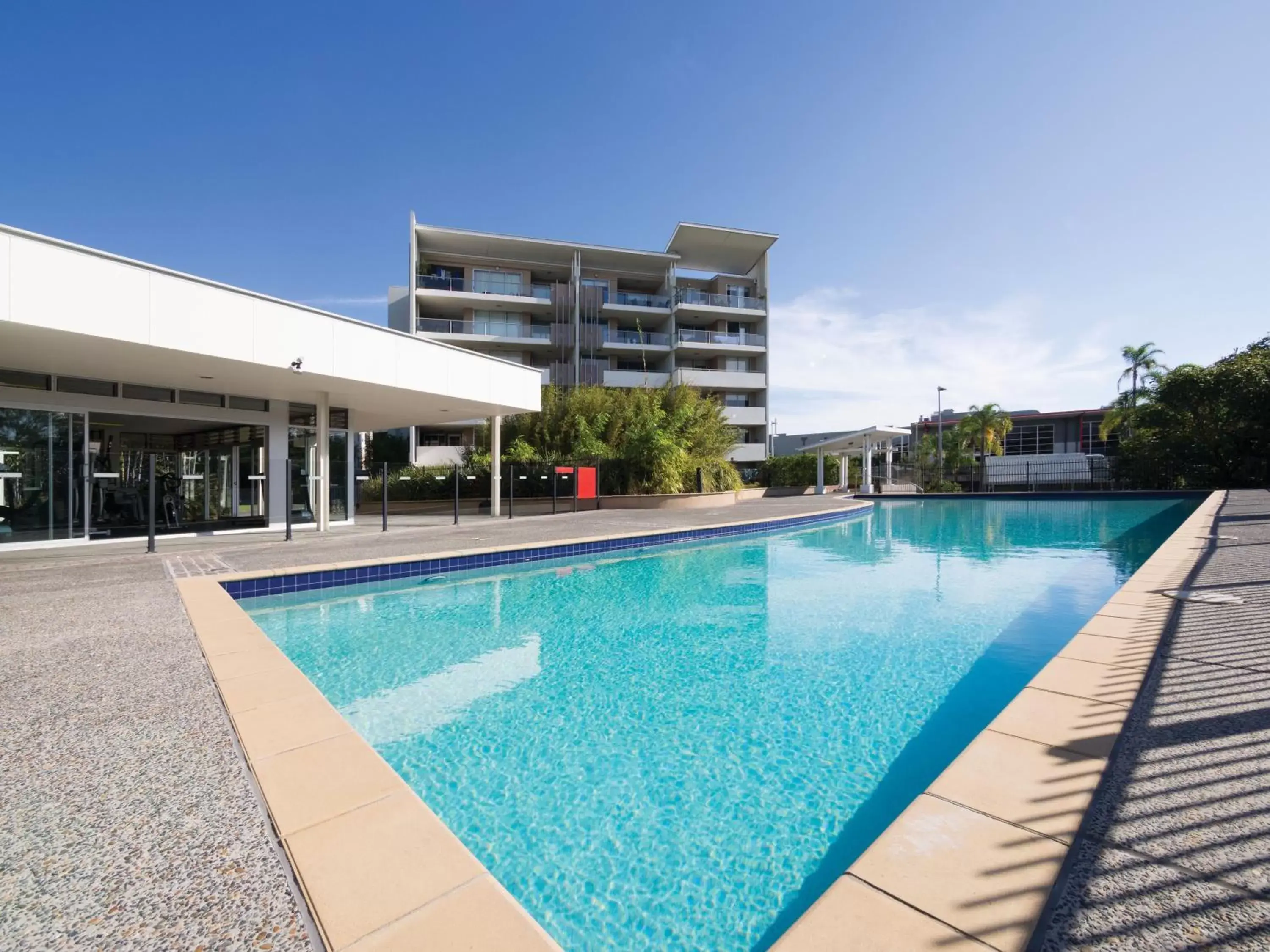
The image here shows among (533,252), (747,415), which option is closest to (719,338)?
(747,415)

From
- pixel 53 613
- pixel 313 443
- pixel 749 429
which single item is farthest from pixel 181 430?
pixel 749 429

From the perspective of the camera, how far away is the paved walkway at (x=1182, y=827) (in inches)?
48.8

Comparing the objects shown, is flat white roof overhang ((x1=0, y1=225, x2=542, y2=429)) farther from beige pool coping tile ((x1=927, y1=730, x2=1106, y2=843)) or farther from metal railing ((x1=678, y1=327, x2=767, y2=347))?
metal railing ((x1=678, y1=327, x2=767, y2=347))

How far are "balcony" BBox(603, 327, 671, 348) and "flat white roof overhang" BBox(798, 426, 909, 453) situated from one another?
10.4m

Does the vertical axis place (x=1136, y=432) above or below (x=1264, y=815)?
above

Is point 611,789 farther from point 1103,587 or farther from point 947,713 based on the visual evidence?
point 1103,587

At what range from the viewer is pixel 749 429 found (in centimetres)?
3272

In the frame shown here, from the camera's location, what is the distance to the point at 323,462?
37.8 ft

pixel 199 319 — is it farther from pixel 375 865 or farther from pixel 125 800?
pixel 375 865

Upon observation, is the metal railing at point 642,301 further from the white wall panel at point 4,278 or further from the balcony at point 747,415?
the white wall panel at point 4,278

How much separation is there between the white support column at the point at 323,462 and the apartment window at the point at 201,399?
1.89 m

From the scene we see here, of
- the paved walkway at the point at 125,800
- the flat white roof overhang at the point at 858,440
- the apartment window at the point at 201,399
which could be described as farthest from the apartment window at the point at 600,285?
the paved walkway at the point at 125,800

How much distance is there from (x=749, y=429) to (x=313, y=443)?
81.0ft

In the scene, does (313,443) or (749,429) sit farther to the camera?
(749,429)
